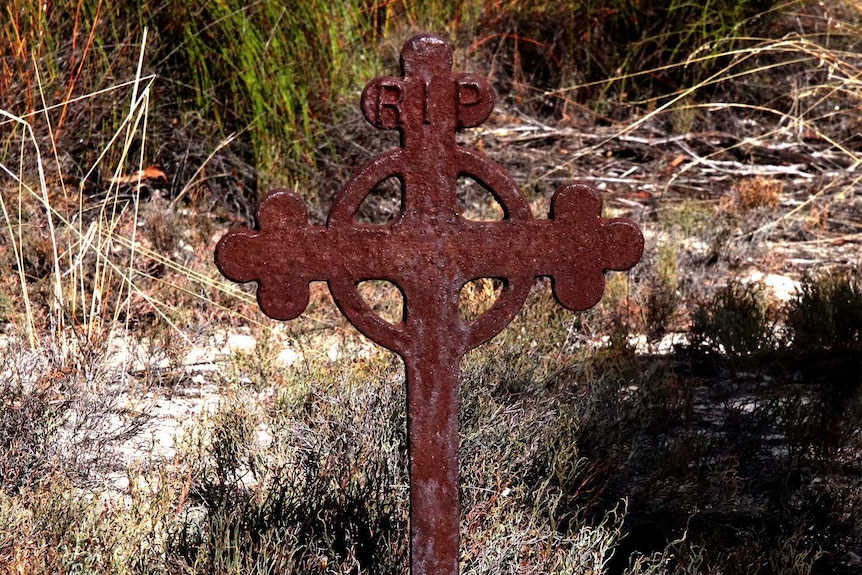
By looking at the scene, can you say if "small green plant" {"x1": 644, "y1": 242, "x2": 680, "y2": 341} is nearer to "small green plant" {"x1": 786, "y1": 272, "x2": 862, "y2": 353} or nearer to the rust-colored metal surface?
"small green plant" {"x1": 786, "y1": 272, "x2": 862, "y2": 353}

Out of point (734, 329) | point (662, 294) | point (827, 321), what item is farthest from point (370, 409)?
point (662, 294)

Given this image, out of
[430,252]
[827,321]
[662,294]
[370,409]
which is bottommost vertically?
[370,409]

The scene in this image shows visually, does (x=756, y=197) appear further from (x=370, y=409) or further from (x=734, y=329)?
(x=370, y=409)

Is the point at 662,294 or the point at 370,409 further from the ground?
the point at 662,294

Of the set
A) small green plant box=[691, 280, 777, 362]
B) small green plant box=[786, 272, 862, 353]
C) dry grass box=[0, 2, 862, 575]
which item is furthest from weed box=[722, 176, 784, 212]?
small green plant box=[786, 272, 862, 353]

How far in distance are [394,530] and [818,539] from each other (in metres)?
1.00

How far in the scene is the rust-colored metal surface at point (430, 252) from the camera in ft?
5.91

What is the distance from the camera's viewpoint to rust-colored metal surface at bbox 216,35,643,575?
1803mm

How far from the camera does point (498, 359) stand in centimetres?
331

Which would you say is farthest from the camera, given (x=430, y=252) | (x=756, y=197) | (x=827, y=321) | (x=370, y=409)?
(x=756, y=197)

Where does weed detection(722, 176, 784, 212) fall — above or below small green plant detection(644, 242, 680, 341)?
Answer: above

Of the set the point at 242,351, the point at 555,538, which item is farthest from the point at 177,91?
the point at 555,538

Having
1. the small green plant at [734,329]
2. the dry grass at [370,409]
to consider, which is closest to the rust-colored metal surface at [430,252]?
the dry grass at [370,409]

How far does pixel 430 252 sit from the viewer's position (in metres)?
1.87
